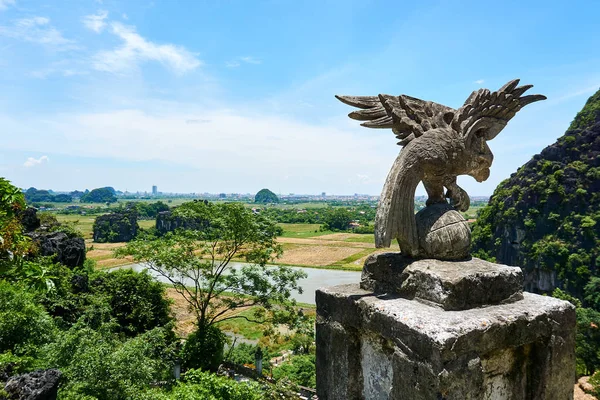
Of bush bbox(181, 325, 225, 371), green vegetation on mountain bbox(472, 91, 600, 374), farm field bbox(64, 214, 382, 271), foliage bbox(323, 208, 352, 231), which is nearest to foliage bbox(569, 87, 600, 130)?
green vegetation on mountain bbox(472, 91, 600, 374)

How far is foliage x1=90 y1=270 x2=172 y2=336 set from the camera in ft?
49.7

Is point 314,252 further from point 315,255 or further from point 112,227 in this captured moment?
point 112,227

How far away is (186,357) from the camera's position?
1373 cm

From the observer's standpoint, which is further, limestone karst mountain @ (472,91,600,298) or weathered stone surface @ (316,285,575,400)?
limestone karst mountain @ (472,91,600,298)

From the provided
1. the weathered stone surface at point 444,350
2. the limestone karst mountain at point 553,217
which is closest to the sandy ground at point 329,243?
the limestone karst mountain at point 553,217

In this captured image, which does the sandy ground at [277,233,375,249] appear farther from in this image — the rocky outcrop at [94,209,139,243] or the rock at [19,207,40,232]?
the rock at [19,207,40,232]

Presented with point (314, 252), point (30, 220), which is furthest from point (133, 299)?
point (314, 252)

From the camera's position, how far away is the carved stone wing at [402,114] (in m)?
3.46

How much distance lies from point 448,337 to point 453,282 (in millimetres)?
488

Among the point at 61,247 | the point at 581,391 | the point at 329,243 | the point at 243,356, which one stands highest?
the point at 61,247

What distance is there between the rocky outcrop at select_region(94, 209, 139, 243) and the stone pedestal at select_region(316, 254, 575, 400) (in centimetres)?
6612

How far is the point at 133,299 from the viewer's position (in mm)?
15484

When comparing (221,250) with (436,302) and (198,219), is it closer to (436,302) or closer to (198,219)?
(198,219)

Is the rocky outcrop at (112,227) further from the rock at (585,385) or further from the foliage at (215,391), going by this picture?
the foliage at (215,391)
